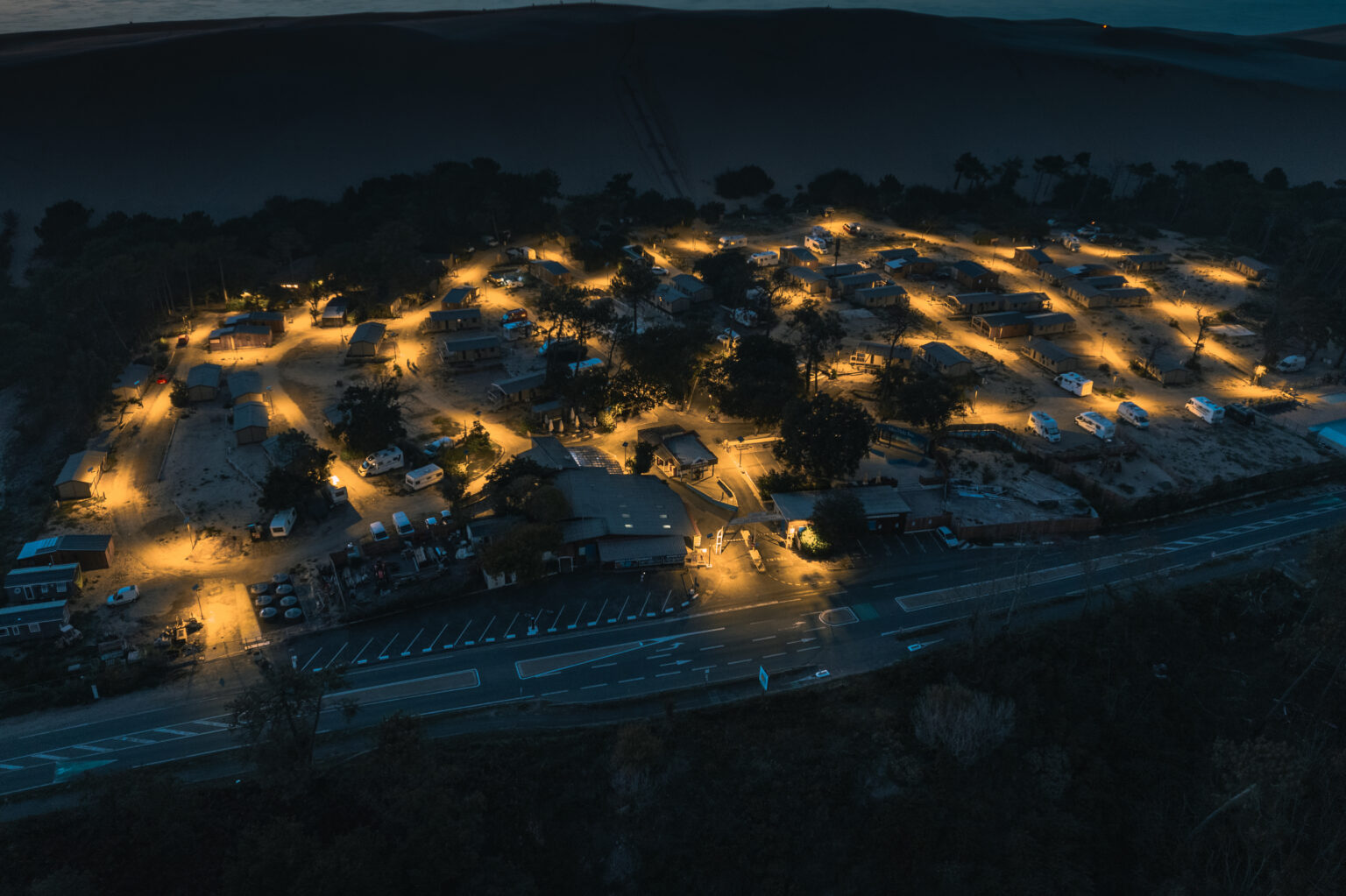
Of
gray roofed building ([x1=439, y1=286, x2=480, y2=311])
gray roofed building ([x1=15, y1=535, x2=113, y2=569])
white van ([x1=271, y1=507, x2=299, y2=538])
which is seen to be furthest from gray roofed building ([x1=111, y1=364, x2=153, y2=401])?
gray roofed building ([x1=439, y1=286, x2=480, y2=311])

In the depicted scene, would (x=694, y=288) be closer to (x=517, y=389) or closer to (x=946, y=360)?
(x=517, y=389)

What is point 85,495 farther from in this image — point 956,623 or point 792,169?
point 792,169

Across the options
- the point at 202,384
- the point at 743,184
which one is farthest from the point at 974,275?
the point at 202,384

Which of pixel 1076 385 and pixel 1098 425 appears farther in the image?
pixel 1076 385

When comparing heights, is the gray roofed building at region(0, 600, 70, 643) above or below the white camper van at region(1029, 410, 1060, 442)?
above

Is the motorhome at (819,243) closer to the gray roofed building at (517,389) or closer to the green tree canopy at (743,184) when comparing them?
the green tree canopy at (743,184)

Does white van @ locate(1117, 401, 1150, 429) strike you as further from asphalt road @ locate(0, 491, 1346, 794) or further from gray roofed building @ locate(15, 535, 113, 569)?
gray roofed building @ locate(15, 535, 113, 569)
